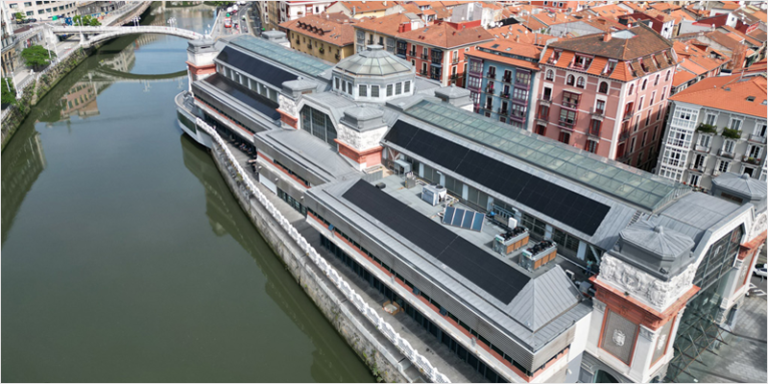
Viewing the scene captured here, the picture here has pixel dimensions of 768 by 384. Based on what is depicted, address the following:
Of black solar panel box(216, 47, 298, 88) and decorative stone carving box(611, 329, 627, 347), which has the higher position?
black solar panel box(216, 47, 298, 88)

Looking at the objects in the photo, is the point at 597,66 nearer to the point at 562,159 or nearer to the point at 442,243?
the point at 562,159

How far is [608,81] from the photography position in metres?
63.5

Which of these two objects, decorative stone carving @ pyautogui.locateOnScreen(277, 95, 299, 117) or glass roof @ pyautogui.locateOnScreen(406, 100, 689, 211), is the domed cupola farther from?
decorative stone carving @ pyautogui.locateOnScreen(277, 95, 299, 117)

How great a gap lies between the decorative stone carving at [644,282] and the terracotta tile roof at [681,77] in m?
46.6

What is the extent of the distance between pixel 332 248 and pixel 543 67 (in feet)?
125

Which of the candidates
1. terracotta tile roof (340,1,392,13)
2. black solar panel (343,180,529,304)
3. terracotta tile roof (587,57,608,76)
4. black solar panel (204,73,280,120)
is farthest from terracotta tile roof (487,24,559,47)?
black solar panel (343,180,529,304)

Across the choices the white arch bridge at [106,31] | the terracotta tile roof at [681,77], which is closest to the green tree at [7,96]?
the white arch bridge at [106,31]

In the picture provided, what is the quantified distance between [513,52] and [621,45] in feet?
47.5

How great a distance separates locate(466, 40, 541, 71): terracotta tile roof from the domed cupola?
1877 centimetres

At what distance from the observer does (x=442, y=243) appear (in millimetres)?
40094

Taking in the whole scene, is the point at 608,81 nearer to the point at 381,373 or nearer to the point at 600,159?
the point at 600,159

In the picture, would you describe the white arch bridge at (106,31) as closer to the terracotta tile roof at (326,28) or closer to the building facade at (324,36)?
the building facade at (324,36)

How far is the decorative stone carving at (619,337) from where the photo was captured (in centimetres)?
3456

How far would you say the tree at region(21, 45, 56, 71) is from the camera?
112 meters
